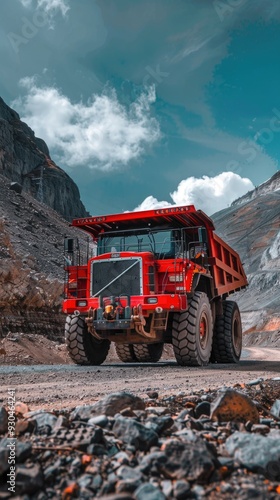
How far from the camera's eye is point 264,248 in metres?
65.3

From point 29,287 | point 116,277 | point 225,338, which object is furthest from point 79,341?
point 29,287

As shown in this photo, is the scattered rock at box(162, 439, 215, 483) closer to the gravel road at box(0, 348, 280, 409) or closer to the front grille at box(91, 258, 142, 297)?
the gravel road at box(0, 348, 280, 409)

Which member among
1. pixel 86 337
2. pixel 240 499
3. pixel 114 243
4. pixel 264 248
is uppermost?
pixel 264 248

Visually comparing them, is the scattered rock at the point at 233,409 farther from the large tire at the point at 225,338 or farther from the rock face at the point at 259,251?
the rock face at the point at 259,251

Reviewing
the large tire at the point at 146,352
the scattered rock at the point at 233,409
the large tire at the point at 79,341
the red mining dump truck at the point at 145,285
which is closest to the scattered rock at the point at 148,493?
the scattered rock at the point at 233,409

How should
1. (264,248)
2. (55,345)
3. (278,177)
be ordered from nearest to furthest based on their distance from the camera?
(55,345) → (264,248) → (278,177)

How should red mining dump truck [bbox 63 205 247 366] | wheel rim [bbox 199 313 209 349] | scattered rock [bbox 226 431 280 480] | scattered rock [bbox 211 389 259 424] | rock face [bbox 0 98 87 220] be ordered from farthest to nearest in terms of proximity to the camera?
rock face [bbox 0 98 87 220]
wheel rim [bbox 199 313 209 349]
red mining dump truck [bbox 63 205 247 366]
scattered rock [bbox 211 389 259 424]
scattered rock [bbox 226 431 280 480]

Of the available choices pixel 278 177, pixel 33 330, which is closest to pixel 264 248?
pixel 278 177

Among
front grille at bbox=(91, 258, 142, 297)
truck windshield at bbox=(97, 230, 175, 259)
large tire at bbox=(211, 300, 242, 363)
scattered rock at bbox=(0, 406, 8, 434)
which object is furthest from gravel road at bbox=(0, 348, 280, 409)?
large tire at bbox=(211, 300, 242, 363)

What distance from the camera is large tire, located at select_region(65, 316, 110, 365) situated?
9.79 metres

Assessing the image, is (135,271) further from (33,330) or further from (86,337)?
(33,330)

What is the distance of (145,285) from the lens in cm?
915

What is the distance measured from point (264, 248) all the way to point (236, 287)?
53.8 m

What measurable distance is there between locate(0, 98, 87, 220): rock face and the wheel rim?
51.9 m
